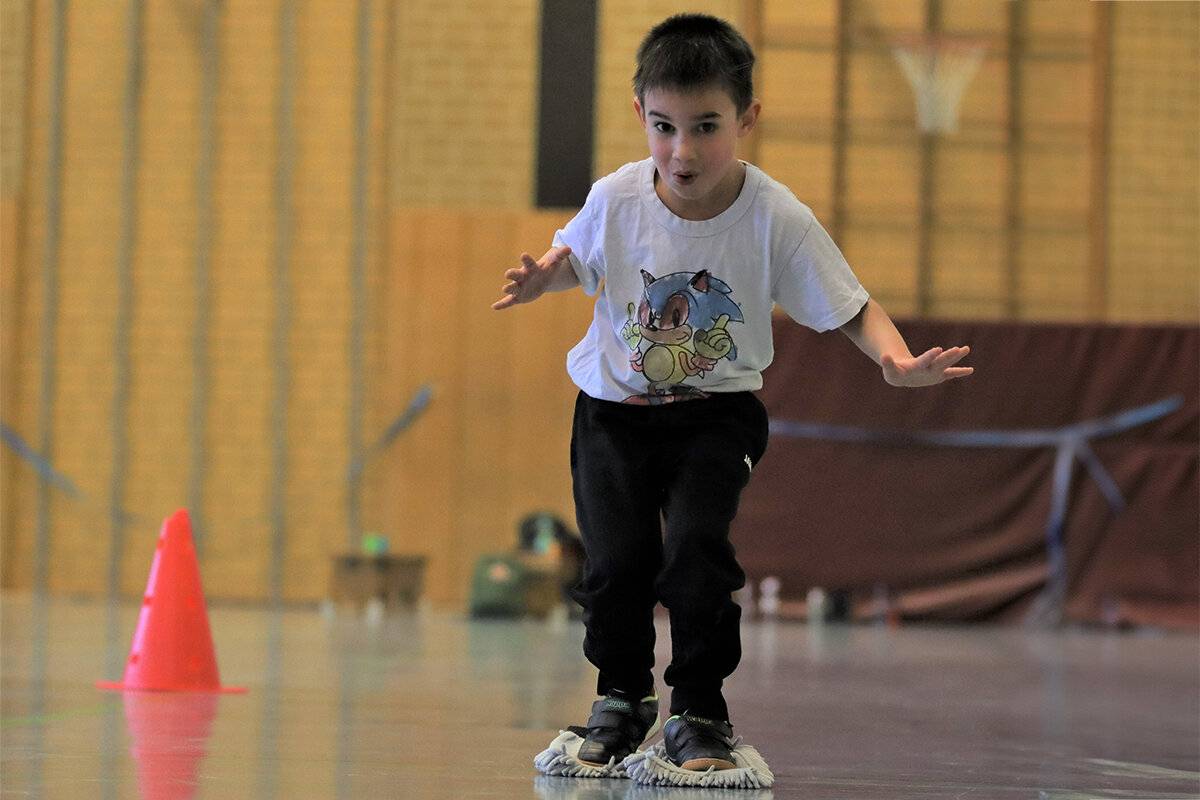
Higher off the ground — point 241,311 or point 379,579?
point 241,311

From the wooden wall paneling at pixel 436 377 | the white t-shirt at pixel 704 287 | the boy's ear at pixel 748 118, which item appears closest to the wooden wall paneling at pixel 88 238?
the wooden wall paneling at pixel 436 377

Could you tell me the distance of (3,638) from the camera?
604cm

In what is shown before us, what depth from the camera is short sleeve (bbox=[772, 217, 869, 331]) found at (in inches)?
104

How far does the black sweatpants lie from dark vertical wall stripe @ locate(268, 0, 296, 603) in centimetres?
802

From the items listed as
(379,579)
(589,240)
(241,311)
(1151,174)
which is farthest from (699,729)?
(1151,174)

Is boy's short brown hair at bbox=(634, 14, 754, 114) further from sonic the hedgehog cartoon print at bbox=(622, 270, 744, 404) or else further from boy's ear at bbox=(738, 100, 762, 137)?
sonic the hedgehog cartoon print at bbox=(622, 270, 744, 404)

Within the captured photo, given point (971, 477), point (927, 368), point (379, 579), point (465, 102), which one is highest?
point (465, 102)

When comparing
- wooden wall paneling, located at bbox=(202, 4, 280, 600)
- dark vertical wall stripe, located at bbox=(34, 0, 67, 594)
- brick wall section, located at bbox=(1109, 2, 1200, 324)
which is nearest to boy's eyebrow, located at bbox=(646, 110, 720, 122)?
wooden wall paneling, located at bbox=(202, 4, 280, 600)

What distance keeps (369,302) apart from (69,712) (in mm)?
7423

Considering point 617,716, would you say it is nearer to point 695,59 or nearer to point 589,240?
point 589,240

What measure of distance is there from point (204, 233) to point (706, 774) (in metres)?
8.76

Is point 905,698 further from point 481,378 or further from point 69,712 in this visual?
point 481,378

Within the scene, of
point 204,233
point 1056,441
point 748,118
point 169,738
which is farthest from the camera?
point 204,233

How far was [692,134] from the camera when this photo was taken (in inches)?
99.3
